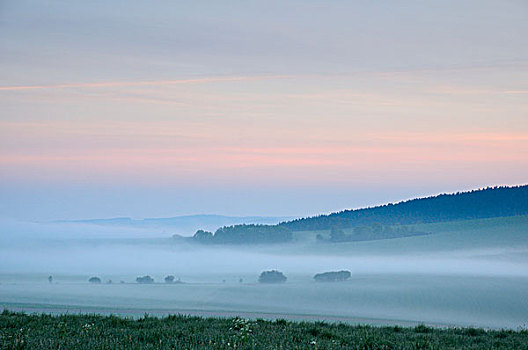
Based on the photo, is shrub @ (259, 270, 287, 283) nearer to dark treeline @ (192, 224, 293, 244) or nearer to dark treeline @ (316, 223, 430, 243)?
dark treeline @ (316, 223, 430, 243)

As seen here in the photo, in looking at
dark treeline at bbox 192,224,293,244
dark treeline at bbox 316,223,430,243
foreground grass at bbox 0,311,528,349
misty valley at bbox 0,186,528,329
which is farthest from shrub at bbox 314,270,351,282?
foreground grass at bbox 0,311,528,349

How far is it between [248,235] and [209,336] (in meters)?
160

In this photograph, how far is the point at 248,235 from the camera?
569 ft

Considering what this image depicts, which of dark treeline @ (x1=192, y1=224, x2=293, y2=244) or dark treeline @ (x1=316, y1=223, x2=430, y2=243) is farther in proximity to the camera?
dark treeline @ (x1=192, y1=224, x2=293, y2=244)

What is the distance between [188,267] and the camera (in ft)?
513

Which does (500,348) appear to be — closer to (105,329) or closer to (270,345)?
(270,345)

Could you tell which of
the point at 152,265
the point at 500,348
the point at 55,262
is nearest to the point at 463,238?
the point at 152,265

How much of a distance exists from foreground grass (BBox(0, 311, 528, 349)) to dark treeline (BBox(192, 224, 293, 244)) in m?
152

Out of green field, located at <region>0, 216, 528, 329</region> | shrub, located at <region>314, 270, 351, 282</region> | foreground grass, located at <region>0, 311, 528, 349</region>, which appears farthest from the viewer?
shrub, located at <region>314, 270, 351, 282</region>

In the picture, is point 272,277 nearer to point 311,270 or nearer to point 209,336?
point 311,270

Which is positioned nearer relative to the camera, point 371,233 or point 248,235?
point 371,233

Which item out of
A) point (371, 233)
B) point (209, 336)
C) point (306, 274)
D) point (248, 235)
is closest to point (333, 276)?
point (306, 274)

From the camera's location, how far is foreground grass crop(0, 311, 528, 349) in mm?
12750

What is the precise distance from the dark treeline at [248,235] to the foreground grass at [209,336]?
152079 mm
